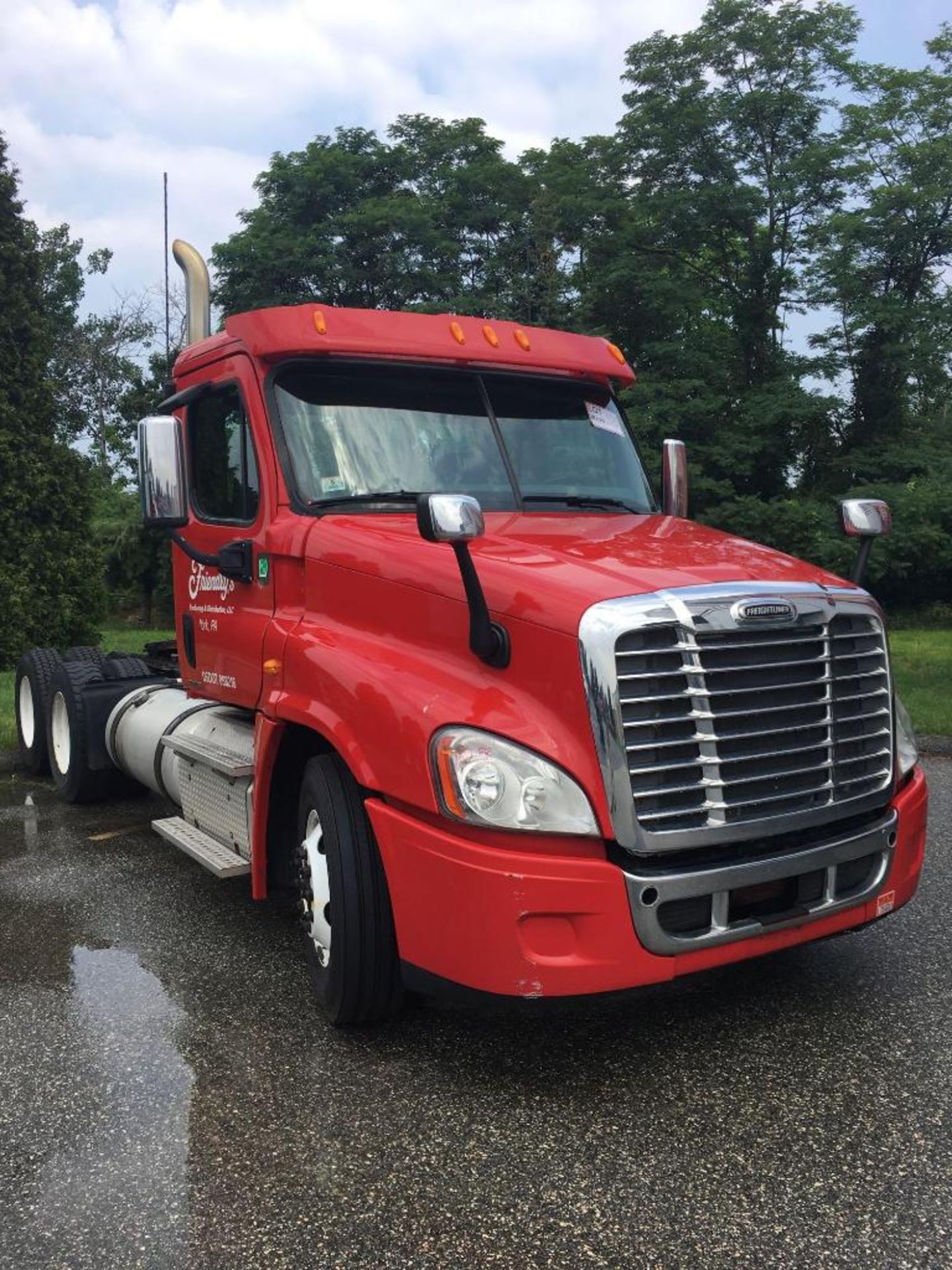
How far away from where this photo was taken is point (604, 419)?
193 inches

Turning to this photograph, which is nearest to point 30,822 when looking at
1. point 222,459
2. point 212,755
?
point 212,755

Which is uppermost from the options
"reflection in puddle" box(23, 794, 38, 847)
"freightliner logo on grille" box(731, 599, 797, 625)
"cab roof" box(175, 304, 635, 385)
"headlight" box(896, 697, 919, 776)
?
"cab roof" box(175, 304, 635, 385)

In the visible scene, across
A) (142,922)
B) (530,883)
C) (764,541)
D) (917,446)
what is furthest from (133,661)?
(917,446)

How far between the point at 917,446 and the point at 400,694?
74.0ft

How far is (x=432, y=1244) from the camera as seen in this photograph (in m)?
2.58

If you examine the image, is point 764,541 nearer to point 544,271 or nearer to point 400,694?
point 544,271

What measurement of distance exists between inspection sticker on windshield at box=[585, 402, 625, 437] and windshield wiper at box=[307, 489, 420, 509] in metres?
1.06

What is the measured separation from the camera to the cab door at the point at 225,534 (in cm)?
439

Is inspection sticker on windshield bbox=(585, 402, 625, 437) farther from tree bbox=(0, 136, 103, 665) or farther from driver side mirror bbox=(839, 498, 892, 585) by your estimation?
tree bbox=(0, 136, 103, 665)

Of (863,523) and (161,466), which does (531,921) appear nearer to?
(863,523)

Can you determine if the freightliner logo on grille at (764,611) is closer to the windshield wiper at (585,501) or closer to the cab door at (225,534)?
the windshield wiper at (585,501)

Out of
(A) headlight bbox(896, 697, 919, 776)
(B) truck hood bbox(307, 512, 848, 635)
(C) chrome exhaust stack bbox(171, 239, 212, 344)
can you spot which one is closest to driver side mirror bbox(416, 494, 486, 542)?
(B) truck hood bbox(307, 512, 848, 635)

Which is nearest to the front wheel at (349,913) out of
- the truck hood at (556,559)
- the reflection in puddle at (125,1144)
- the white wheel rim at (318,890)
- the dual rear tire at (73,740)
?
the white wheel rim at (318,890)

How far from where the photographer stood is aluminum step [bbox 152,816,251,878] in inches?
169
